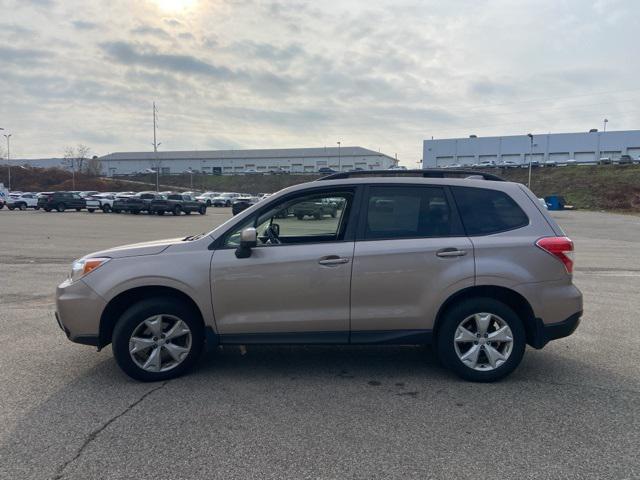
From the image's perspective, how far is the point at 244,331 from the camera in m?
4.33

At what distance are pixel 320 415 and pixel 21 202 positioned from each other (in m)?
46.6

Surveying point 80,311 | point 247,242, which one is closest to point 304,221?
point 247,242

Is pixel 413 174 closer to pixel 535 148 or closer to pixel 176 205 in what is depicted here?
pixel 176 205

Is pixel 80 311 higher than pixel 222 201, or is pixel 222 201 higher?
pixel 222 201

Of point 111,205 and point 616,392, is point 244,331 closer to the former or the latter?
point 616,392

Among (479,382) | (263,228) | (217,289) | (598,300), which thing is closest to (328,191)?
(263,228)

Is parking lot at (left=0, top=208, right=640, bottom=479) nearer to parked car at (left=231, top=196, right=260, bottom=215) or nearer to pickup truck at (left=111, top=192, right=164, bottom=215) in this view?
parked car at (left=231, top=196, right=260, bottom=215)

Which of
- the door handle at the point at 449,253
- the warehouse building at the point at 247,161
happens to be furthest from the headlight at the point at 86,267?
the warehouse building at the point at 247,161

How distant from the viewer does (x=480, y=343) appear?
436 cm

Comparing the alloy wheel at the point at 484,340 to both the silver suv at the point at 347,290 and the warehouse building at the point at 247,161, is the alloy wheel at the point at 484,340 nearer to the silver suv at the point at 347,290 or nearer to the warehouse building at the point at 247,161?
the silver suv at the point at 347,290

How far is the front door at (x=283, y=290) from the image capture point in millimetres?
4258

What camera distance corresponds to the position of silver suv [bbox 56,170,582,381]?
4.27 meters

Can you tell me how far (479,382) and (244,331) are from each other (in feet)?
7.31

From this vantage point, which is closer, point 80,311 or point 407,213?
point 80,311
